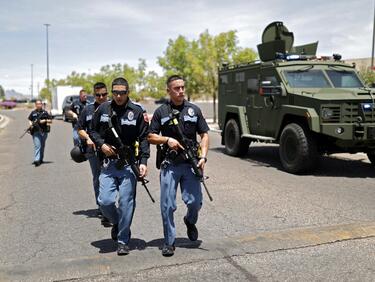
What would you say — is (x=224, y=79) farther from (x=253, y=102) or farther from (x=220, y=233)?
(x=220, y=233)

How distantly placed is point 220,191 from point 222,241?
105 inches

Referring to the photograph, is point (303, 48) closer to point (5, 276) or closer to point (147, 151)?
point (147, 151)

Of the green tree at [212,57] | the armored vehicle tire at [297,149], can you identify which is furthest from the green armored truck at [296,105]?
the green tree at [212,57]

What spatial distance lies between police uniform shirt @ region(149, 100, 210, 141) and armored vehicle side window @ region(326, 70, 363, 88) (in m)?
5.86

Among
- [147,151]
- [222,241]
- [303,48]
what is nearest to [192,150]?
[147,151]

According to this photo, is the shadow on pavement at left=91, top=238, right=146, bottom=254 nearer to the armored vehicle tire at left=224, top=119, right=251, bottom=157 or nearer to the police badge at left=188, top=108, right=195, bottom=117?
the police badge at left=188, top=108, right=195, bottom=117

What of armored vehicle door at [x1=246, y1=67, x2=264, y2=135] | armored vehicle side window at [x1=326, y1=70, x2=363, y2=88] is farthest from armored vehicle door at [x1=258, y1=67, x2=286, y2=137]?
armored vehicle side window at [x1=326, y1=70, x2=363, y2=88]

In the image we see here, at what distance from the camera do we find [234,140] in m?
11.5

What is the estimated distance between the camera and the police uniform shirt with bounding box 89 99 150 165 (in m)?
4.34

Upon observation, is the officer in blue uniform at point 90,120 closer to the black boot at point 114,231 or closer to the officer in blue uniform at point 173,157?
the black boot at point 114,231

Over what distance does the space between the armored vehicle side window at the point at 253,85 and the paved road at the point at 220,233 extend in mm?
2475

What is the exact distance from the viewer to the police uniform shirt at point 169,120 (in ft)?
14.0

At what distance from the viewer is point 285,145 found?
9.06m

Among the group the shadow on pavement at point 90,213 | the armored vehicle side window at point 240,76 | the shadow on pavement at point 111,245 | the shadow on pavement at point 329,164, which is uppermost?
the armored vehicle side window at point 240,76
